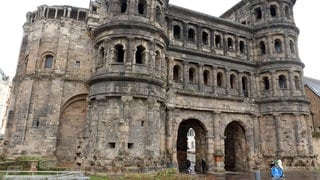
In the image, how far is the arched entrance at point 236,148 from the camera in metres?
25.4

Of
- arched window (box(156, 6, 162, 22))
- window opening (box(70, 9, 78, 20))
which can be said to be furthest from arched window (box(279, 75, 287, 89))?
window opening (box(70, 9, 78, 20))

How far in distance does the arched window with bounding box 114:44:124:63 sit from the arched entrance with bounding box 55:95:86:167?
5916mm

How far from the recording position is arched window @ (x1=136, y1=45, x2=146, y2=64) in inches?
763

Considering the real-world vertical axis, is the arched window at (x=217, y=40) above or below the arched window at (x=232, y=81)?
above

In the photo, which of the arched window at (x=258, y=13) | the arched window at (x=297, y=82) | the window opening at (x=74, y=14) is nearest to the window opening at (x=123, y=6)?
the window opening at (x=74, y=14)

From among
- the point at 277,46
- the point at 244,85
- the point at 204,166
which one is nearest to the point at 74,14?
the point at 244,85

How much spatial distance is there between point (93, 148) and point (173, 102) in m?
7.49

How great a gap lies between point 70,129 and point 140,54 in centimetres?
918

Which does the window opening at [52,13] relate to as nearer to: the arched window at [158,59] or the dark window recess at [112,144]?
the arched window at [158,59]

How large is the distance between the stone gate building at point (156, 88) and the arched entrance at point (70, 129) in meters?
0.08

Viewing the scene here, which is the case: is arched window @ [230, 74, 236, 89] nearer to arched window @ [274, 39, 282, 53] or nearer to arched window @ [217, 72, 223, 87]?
arched window @ [217, 72, 223, 87]

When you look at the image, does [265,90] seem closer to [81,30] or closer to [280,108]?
[280,108]

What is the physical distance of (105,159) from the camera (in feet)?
56.1

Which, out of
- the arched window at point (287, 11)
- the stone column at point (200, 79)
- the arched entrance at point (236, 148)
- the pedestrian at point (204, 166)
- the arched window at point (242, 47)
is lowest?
the pedestrian at point (204, 166)
